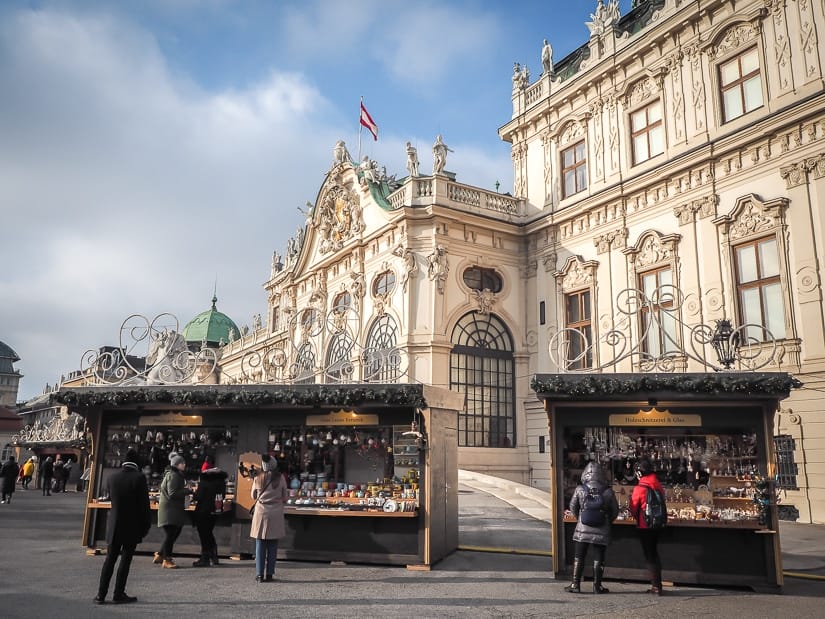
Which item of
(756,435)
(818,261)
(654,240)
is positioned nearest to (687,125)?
(654,240)

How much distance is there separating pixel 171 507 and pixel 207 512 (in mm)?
572

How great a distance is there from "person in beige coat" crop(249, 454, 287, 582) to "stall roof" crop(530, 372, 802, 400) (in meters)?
4.11

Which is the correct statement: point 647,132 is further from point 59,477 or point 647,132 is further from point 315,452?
point 59,477

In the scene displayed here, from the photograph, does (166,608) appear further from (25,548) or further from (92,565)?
(25,548)

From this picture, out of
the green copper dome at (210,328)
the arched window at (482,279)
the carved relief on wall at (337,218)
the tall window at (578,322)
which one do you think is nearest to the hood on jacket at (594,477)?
the tall window at (578,322)

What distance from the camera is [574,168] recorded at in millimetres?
26234

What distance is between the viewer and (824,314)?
17.4 m

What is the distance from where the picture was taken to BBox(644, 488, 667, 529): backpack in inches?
369

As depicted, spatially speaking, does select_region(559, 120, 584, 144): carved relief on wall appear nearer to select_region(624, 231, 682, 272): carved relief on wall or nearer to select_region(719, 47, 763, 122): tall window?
select_region(624, 231, 682, 272): carved relief on wall

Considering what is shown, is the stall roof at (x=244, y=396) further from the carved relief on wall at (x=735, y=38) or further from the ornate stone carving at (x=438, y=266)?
the carved relief on wall at (x=735, y=38)

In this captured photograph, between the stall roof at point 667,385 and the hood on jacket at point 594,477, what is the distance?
134 cm

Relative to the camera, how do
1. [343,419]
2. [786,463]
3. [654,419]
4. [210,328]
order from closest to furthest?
[654,419] < [343,419] < [786,463] < [210,328]

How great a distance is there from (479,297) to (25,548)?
1705cm

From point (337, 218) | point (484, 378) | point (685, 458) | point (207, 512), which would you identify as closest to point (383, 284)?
point (337, 218)
